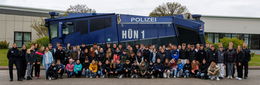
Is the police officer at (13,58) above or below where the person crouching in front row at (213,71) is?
above

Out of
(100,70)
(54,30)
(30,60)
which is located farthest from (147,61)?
(30,60)

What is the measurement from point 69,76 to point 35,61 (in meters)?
1.61

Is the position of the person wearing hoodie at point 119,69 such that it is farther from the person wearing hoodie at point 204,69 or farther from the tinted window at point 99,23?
the person wearing hoodie at point 204,69

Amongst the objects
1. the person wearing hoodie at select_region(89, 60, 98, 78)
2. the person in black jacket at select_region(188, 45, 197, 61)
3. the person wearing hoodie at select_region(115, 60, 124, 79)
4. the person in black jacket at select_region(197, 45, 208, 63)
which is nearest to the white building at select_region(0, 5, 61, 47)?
the person wearing hoodie at select_region(89, 60, 98, 78)

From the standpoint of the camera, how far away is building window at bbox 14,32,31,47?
41756 millimetres

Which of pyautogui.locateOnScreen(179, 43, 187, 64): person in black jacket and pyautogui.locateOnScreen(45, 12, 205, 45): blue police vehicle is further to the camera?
pyautogui.locateOnScreen(45, 12, 205, 45): blue police vehicle

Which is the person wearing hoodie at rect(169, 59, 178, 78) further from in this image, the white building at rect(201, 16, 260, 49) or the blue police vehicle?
the white building at rect(201, 16, 260, 49)

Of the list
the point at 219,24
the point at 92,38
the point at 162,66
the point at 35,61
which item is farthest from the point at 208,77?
the point at 219,24

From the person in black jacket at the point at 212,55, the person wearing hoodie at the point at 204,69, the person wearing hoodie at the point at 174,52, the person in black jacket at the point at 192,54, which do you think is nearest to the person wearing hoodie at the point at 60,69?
the person wearing hoodie at the point at 174,52

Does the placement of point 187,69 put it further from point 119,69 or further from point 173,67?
point 119,69

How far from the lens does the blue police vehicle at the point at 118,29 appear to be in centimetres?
1330

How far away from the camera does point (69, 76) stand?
12789 millimetres

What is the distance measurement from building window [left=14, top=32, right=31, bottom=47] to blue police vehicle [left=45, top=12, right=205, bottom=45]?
3052cm

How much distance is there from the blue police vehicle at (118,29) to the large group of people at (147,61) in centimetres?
44
